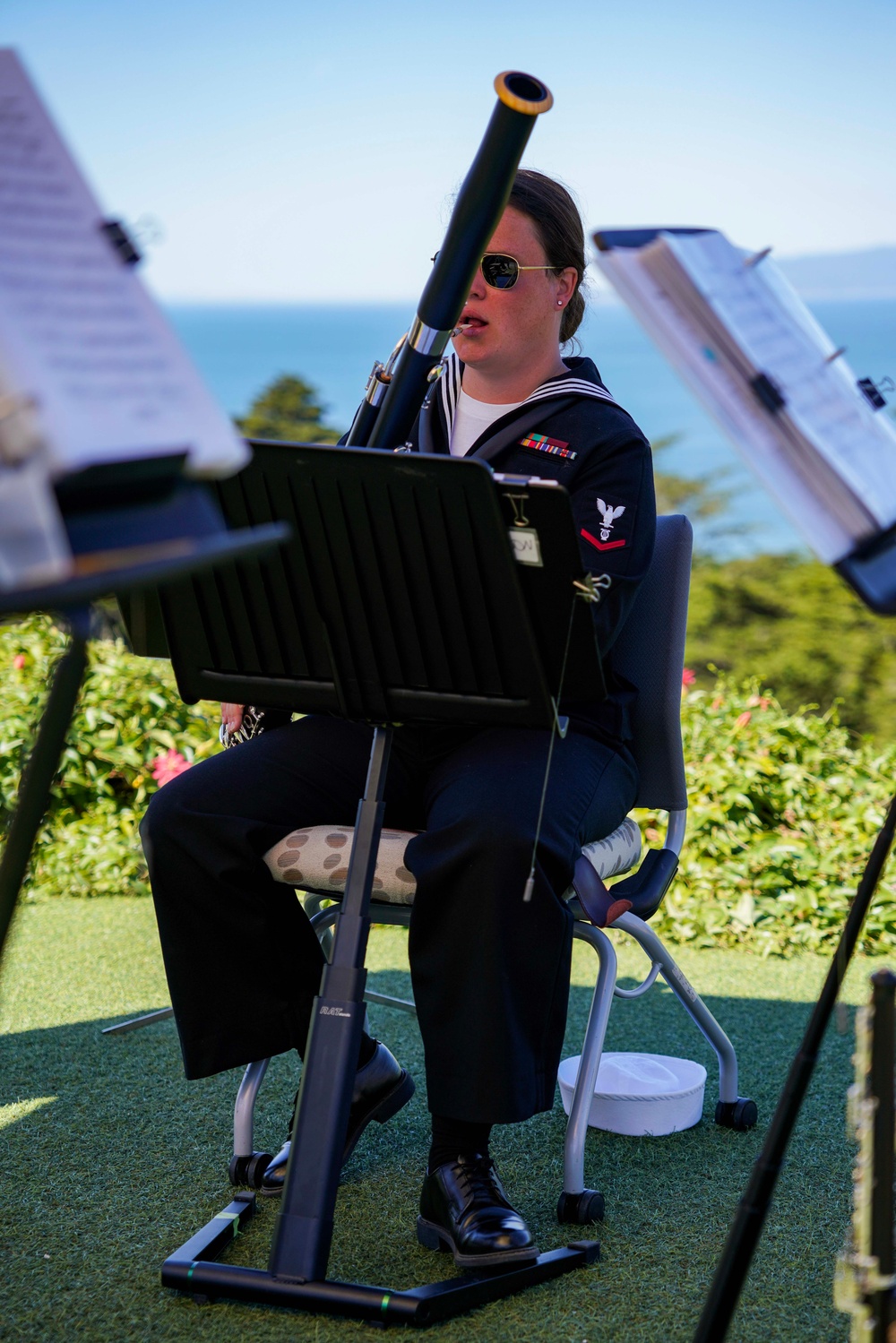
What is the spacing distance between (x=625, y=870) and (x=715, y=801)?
4.85 ft

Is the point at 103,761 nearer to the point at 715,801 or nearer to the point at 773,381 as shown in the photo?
the point at 715,801

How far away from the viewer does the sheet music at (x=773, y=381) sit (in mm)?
1075

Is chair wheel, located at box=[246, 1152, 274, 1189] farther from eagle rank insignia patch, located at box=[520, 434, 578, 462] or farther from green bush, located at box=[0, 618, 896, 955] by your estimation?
green bush, located at box=[0, 618, 896, 955]

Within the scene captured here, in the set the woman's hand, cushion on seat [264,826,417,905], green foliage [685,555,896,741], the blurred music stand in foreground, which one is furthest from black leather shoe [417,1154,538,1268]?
green foliage [685,555,896,741]

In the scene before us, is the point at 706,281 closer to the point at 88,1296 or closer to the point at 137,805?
the point at 88,1296

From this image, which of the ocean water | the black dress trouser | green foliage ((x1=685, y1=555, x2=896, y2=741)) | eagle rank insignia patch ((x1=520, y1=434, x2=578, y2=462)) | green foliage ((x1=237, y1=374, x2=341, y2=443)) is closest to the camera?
the black dress trouser

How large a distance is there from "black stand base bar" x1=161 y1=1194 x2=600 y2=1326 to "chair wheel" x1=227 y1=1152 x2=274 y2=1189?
189 millimetres

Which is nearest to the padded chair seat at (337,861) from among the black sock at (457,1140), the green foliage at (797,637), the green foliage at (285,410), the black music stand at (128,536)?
the black sock at (457,1140)

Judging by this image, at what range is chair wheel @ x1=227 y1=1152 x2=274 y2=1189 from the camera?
6.43ft

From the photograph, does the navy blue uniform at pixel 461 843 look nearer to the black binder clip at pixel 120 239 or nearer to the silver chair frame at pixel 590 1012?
the silver chair frame at pixel 590 1012

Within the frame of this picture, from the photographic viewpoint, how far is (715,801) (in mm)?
3479

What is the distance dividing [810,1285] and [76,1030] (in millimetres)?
1584

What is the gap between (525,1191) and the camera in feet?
6.48

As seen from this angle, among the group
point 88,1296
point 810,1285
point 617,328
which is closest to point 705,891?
point 810,1285
